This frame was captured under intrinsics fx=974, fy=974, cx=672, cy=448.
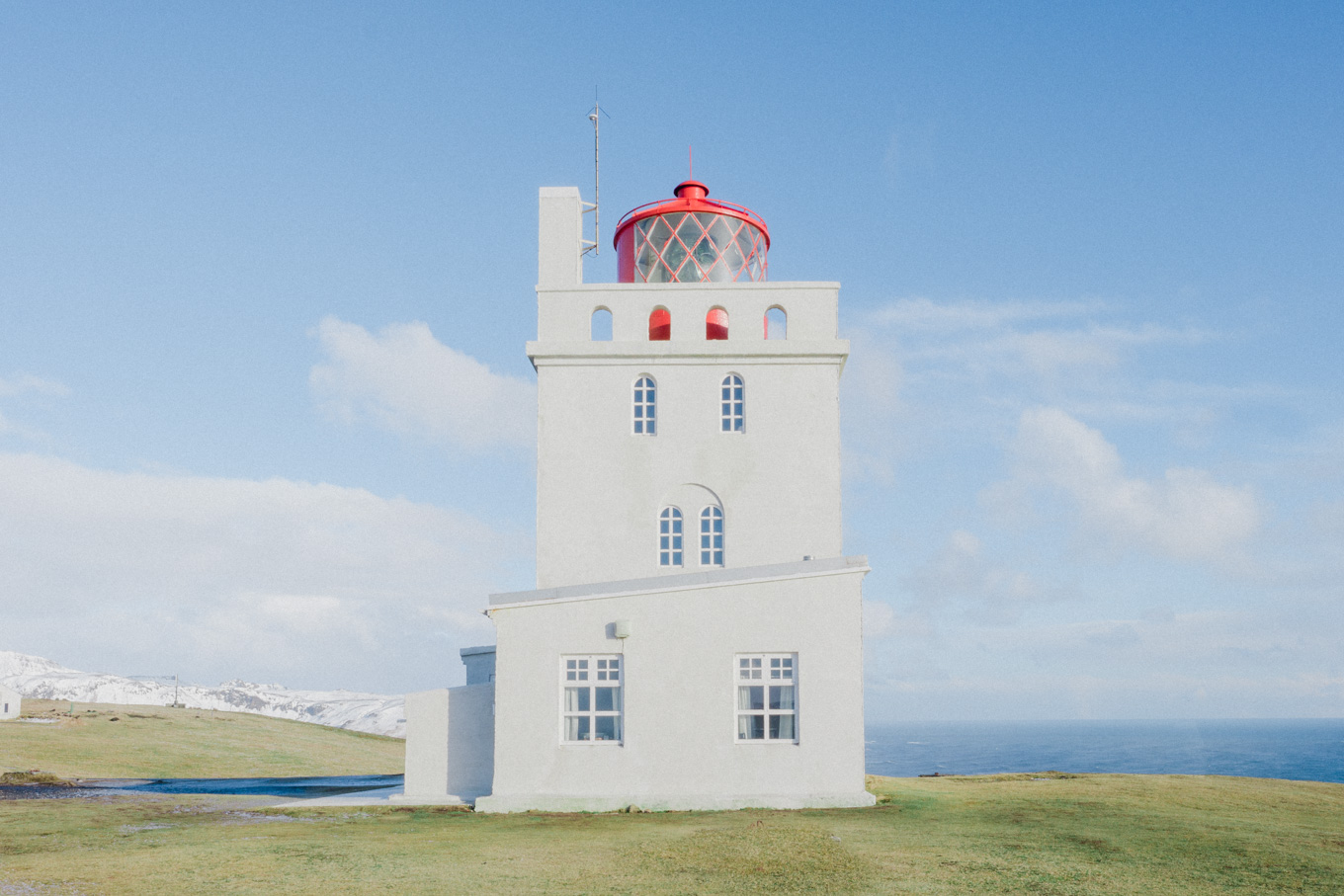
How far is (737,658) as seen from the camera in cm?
1728

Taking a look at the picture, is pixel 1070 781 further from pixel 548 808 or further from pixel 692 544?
pixel 548 808

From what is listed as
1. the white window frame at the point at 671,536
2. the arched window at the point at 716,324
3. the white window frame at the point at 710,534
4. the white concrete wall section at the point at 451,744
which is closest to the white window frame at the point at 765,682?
the white window frame at the point at 710,534

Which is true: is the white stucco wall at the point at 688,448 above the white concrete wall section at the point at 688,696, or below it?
above

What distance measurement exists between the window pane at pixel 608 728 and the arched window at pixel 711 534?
4646mm

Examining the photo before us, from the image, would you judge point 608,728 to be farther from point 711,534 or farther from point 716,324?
point 716,324

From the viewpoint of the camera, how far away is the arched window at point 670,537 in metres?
20.9

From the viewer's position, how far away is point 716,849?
40.4 ft

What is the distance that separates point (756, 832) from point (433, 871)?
439 cm

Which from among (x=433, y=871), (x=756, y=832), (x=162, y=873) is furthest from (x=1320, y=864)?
(x=162, y=873)

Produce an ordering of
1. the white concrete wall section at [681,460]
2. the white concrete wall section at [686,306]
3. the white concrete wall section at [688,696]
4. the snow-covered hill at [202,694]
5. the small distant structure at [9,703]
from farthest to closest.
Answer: the snow-covered hill at [202,694]
the small distant structure at [9,703]
the white concrete wall section at [686,306]
the white concrete wall section at [681,460]
the white concrete wall section at [688,696]

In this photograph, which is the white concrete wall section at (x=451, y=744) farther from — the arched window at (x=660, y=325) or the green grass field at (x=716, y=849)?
the arched window at (x=660, y=325)

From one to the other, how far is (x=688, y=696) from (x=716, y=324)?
900 centimetres

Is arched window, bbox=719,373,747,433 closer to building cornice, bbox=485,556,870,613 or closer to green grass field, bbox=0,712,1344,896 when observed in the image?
building cornice, bbox=485,556,870,613

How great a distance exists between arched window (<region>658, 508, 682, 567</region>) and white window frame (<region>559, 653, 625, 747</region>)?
3.83 meters
